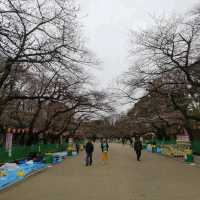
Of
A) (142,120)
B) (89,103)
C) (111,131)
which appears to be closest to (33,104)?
(89,103)

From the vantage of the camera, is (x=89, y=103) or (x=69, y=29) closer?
(x=69, y=29)

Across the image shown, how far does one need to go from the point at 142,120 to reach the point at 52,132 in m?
14.4

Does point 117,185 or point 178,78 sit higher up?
point 178,78

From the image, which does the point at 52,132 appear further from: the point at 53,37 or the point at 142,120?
the point at 53,37

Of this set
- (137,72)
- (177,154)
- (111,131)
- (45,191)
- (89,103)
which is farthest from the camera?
(111,131)

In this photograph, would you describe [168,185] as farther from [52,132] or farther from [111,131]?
[111,131]

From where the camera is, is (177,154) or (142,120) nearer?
(177,154)

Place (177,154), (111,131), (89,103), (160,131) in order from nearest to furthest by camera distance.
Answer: (89,103) → (177,154) → (160,131) → (111,131)

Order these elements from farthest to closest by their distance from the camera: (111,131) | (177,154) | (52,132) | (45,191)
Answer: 1. (111,131)
2. (52,132)
3. (177,154)
4. (45,191)

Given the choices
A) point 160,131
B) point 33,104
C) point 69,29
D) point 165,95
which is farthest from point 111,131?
point 69,29

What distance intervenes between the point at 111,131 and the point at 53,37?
14477cm

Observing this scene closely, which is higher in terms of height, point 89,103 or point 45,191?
point 89,103

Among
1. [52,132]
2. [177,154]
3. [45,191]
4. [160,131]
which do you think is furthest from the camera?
[160,131]

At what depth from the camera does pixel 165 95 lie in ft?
102
